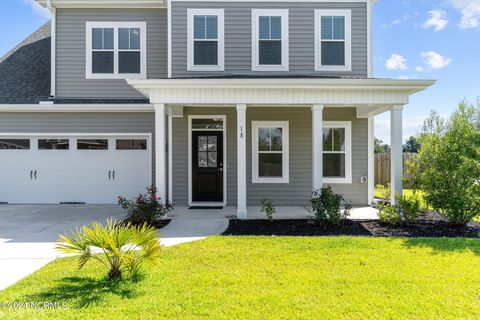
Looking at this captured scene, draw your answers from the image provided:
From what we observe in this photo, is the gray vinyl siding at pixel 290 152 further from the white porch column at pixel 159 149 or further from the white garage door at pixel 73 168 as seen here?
the white porch column at pixel 159 149

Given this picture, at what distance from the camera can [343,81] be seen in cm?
684

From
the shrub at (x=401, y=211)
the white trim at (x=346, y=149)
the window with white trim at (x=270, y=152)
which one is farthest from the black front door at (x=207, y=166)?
the shrub at (x=401, y=211)

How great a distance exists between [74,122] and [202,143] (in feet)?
12.8

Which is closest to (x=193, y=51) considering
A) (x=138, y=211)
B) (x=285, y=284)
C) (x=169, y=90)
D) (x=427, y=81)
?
(x=169, y=90)

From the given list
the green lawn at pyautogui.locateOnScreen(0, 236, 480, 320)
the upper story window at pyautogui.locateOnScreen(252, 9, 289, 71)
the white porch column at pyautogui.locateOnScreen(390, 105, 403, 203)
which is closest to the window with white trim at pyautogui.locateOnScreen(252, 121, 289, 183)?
the upper story window at pyautogui.locateOnScreen(252, 9, 289, 71)

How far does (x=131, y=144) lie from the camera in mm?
9352

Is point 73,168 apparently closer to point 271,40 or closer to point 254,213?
point 254,213

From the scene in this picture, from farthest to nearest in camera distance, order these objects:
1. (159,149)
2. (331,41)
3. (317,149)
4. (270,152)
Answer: (270,152) < (331,41) < (317,149) < (159,149)

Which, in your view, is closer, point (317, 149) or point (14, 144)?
point (317, 149)

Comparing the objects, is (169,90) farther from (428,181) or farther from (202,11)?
(428,181)

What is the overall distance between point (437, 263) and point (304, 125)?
550 cm

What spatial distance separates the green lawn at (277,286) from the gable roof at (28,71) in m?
7.37

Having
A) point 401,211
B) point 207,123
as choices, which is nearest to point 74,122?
point 207,123

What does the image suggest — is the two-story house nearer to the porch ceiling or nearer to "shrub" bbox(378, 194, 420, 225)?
the porch ceiling
